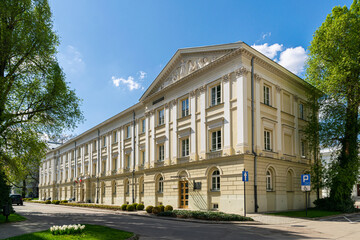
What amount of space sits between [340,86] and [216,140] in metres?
10.8

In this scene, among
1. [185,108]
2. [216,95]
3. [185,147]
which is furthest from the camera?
[185,108]

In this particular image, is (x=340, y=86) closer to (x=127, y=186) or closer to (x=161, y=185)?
(x=161, y=185)

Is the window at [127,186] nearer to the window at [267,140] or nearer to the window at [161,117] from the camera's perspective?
the window at [161,117]

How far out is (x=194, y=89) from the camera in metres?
28.6

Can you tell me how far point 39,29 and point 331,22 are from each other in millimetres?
23117

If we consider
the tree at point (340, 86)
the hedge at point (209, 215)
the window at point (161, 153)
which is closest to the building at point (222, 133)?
the window at point (161, 153)

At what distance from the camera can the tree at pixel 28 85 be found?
67.9 ft

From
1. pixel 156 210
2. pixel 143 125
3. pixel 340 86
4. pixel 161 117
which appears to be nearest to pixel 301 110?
pixel 340 86

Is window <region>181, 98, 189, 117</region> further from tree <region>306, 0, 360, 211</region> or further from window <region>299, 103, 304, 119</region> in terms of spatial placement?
tree <region>306, 0, 360, 211</region>

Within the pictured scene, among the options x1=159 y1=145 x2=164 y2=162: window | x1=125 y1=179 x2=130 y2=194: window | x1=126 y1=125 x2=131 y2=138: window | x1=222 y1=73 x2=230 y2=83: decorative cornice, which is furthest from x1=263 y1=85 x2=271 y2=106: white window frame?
x1=125 y1=179 x2=130 y2=194: window

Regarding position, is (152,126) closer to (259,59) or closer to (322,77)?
(259,59)

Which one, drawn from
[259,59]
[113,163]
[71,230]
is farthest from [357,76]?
[113,163]

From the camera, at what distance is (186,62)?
98.6ft

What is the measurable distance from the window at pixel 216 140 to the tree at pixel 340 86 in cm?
881
